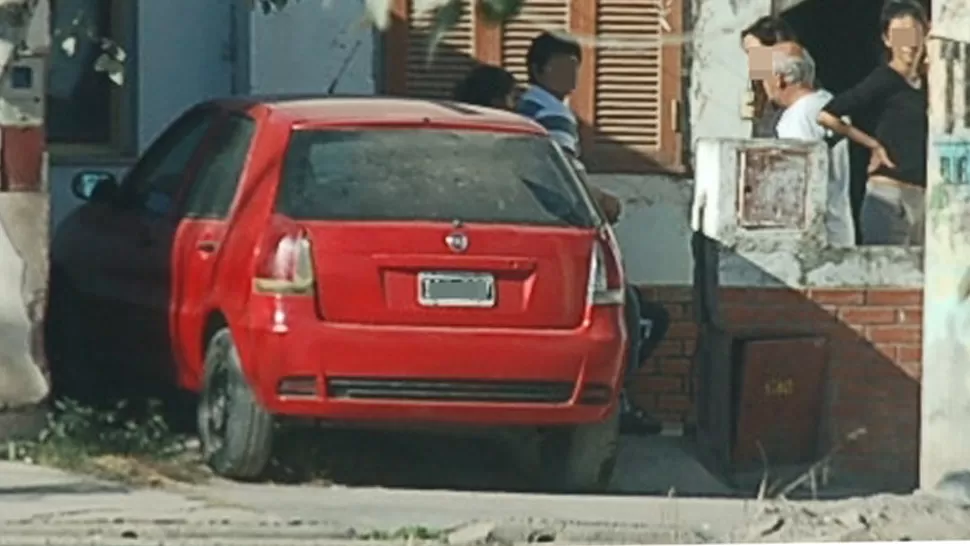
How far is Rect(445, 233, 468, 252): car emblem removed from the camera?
1103 cm

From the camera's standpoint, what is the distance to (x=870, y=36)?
51.2 feet

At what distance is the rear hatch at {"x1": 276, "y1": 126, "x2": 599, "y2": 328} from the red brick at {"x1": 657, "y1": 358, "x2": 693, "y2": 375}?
300 cm

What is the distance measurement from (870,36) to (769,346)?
126 inches

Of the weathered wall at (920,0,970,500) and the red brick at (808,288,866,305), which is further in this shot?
the red brick at (808,288,866,305)

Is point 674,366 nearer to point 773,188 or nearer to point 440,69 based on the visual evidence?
point 773,188

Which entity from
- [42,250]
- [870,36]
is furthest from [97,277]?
[870,36]

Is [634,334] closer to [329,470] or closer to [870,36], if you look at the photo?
[329,470]

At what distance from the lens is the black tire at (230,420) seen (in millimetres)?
11148

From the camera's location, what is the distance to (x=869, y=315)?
44.1ft

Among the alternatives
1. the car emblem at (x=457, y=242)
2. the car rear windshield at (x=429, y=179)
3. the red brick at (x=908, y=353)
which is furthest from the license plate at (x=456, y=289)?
the red brick at (x=908, y=353)

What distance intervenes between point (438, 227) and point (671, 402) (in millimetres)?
3562

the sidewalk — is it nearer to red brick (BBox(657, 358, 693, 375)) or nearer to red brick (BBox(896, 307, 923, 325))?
red brick (BBox(896, 307, 923, 325))

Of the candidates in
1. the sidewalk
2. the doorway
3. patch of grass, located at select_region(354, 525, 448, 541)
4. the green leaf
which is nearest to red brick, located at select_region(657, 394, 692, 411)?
the doorway

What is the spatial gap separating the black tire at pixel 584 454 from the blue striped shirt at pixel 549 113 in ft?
6.54
